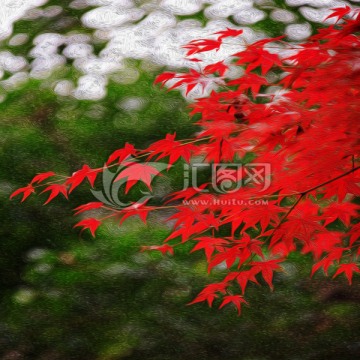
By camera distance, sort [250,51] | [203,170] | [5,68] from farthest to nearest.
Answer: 1. [5,68]
2. [203,170]
3. [250,51]

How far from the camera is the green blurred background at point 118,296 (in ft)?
10.6

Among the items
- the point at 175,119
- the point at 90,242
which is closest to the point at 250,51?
the point at 175,119

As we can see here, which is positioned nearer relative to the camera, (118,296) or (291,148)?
(291,148)

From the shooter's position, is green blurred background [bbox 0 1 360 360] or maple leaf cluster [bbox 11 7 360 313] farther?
green blurred background [bbox 0 1 360 360]

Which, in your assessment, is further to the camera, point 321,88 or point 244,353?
point 244,353

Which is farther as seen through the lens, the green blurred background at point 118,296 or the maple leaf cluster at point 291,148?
the green blurred background at point 118,296

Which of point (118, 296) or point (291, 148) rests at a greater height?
point (291, 148)

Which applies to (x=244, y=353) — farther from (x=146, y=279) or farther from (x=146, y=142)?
(x=146, y=142)

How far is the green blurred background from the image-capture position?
3.24 m

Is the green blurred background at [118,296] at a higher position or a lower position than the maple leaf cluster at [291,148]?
lower

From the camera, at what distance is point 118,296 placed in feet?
11.3

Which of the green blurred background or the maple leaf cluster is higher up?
the maple leaf cluster

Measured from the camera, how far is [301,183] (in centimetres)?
243

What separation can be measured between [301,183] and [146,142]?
1.81 meters
